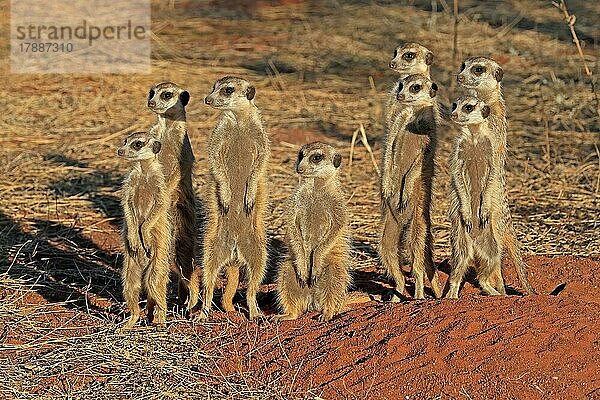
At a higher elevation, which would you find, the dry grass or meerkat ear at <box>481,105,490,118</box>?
meerkat ear at <box>481,105,490,118</box>

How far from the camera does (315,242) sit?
727 cm

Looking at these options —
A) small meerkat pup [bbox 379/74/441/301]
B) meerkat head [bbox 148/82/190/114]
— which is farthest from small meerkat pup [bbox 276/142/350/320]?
meerkat head [bbox 148/82/190/114]

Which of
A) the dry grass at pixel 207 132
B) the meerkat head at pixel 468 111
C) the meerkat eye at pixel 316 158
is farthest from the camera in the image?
the meerkat head at pixel 468 111

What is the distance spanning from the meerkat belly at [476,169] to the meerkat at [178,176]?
185cm

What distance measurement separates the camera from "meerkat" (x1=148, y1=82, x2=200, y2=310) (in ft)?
25.2

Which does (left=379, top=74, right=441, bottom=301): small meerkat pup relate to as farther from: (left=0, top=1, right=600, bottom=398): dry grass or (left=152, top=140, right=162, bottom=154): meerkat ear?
(left=152, top=140, right=162, bottom=154): meerkat ear

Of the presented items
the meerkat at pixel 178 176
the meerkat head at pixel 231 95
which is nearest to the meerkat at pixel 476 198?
the meerkat head at pixel 231 95

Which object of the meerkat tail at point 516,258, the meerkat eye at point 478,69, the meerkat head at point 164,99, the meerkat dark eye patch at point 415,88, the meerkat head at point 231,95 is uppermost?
the meerkat eye at point 478,69

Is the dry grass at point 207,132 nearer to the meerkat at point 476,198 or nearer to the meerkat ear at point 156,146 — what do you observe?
the meerkat ear at point 156,146

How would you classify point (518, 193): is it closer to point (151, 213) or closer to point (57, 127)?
point (151, 213)

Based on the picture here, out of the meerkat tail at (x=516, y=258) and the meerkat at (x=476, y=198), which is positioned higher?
the meerkat at (x=476, y=198)

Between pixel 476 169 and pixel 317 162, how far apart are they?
1077mm

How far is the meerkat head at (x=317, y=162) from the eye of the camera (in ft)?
23.6

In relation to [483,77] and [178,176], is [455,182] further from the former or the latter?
[178,176]
